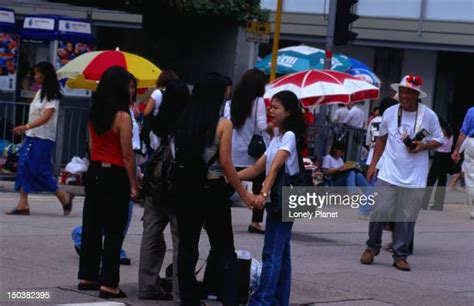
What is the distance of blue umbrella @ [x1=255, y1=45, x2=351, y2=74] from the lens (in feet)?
70.8

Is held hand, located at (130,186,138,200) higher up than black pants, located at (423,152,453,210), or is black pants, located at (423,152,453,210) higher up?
held hand, located at (130,186,138,200)

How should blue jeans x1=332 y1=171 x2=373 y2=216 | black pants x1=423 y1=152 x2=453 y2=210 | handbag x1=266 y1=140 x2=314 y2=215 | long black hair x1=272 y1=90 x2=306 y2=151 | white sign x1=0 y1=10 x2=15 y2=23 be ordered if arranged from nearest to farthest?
handbag x1=266 y1=140 x2=314 y2=215 < long black hair x1=272 y1=90 x2=306 y2=151 < blue jeans x1=332 y1=171 x2=373 y2=216 < black pants x1=423 y1=152 x2=453 y2=210 < white sign x1=0 y1=10 x2=15 y2=23

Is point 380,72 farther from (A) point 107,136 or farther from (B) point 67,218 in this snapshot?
(A) point 107,136

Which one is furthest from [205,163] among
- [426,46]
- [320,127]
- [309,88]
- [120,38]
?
[120,38]

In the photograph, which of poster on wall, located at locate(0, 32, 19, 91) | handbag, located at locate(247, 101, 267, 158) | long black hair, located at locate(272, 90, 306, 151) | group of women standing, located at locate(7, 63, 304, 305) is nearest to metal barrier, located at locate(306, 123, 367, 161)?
handbag, located at locate(247, 101, 267, 158)

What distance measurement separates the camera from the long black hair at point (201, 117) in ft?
25.3

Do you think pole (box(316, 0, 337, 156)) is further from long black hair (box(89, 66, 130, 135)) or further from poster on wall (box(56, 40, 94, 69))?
long black hair (box(89, 66, 130, 135))

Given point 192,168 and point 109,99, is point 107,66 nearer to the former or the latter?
point 109,99

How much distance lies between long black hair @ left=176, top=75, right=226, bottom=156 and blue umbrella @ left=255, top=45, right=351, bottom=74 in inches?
537

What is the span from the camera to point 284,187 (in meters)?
7.87

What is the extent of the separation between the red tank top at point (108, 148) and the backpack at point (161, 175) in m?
0.29

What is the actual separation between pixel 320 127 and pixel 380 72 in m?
11.1

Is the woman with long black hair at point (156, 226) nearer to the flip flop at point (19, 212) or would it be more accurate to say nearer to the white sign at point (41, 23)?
the flip flop at point (19, 212)

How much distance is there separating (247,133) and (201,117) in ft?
12.0
